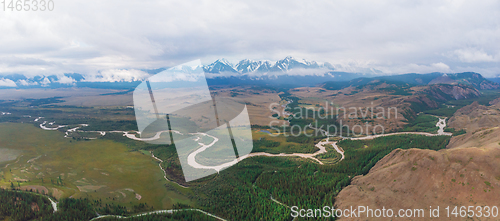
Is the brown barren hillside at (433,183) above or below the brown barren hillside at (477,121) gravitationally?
below

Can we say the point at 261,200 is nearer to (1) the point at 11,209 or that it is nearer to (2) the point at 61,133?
(1) the point at 11,209

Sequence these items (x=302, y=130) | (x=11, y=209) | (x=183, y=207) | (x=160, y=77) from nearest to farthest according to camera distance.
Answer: (x=160, y=77), (x=11, y=209), (x=183, y=207), (x=302, y=130)

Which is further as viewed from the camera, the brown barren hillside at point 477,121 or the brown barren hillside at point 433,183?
the brown barren hillside at point 477,121

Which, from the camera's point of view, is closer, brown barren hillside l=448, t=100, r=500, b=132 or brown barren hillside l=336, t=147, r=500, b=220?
brown barren hillside l=336, t=147, r=500, b=220

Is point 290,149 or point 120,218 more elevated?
point 290,149

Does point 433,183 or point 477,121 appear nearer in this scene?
point 433,183

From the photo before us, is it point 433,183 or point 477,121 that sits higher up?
point 477,121

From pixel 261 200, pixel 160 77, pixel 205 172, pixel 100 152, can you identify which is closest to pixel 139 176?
pixel 205 172

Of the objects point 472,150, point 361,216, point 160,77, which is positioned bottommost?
point 361,216
